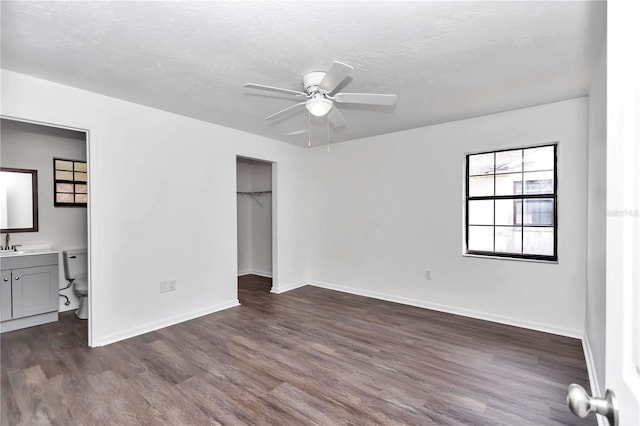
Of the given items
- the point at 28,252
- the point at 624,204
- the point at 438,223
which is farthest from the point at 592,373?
the point at 28,252

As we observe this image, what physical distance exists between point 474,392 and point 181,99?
3.68m

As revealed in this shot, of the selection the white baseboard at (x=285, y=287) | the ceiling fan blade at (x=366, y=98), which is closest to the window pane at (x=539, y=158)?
the ceiling fan blade at (x=366, y=98)

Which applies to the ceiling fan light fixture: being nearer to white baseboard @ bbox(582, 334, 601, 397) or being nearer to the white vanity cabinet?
white baseboard @ bbox(582, 334, 601, 397)

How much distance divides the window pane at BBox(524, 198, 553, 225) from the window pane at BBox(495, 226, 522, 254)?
0.53 feet

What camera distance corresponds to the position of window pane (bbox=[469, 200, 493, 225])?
3869 mm

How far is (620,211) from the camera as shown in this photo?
2.16 feet

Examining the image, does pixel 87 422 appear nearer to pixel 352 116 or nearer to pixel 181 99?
pixel 181 99

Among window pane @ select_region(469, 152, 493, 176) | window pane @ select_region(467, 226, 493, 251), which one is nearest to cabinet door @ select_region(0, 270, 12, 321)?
window pane @ select_region(467, 226, 493, 251)

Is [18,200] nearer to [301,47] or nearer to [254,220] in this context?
[254,220]

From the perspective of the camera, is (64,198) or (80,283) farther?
(64,198)

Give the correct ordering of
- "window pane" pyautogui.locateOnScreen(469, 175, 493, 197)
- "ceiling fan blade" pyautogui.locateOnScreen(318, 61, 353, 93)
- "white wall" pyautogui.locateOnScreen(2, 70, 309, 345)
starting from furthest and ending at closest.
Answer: "window pane" pyautogui.locateOnScreen(469, 175, 493, 197) → "white wall" pyautogui.locateOnScreen(2, 70, 309, 345) → "ceiling fan blade" pyautogui.locateOnScreen(318, 61, 353, 93)

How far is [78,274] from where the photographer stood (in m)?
4.02

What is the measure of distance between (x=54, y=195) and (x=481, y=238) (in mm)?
5516

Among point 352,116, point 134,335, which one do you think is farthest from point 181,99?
point 134,335
